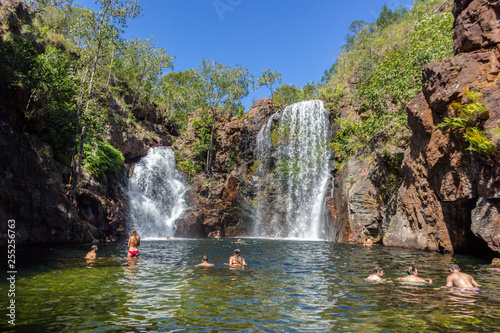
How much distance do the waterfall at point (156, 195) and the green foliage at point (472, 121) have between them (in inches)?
1096

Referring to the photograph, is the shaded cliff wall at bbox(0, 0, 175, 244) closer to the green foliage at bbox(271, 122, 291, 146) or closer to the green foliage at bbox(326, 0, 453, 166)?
the green foliage at bbox(271, 122, 291, 146)

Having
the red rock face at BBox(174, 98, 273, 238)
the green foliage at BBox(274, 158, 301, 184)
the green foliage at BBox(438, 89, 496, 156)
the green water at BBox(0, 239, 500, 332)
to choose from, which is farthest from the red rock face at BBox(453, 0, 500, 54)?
the red rock face at BBox(174, 98, 273, 238)

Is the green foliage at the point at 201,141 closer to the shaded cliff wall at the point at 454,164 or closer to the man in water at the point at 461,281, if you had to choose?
the shaded cliff wall at the point at 454,164

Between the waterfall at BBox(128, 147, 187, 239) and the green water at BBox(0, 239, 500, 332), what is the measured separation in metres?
20.5

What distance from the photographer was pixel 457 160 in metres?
15.6

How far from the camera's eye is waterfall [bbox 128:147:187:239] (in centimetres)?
3322

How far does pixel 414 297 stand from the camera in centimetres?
816

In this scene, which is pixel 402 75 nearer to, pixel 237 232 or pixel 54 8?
pixel 237 232

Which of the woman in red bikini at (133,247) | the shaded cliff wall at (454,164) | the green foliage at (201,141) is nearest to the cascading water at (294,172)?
the green foliage at (201,141)

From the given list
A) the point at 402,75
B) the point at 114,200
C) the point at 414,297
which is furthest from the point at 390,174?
the point at 114,200

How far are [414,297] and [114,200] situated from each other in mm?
27856

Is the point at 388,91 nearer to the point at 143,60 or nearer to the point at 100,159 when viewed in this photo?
the point at 100,159

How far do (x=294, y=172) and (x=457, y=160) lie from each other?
2138 centimetres

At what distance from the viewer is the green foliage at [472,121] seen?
43.0 feet
